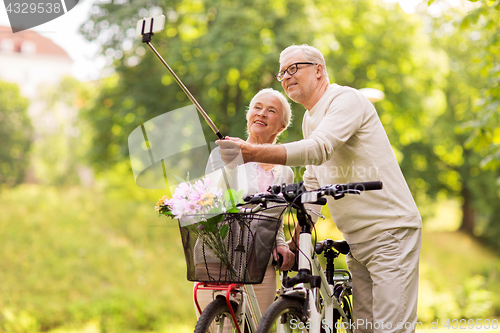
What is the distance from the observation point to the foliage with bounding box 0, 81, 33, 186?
1563 centimetres

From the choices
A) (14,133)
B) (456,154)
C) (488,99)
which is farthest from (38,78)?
(488,99)

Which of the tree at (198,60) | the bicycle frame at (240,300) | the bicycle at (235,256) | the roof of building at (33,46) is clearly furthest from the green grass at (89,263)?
the roof of building at (33,46)

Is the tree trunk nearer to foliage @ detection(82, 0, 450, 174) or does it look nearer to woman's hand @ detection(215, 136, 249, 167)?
foliage @ detection(82, 0, 450, 174)

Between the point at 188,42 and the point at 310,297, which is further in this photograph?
the point at 188,42

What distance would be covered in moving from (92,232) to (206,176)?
11.1m

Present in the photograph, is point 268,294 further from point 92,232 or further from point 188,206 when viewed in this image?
point 92,232

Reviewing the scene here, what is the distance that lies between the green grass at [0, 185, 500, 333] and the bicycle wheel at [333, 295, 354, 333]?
7.31m

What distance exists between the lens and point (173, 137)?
6.37ft

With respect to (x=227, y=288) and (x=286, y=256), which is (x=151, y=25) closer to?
(x=227, y=288)

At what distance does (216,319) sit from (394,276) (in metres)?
0.86

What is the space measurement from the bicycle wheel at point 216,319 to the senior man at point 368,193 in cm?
71

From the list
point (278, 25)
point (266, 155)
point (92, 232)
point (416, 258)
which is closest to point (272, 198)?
point (266, 155)

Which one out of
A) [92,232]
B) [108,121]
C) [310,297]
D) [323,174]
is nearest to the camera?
[310,297]

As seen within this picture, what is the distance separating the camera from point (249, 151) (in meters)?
1.91
